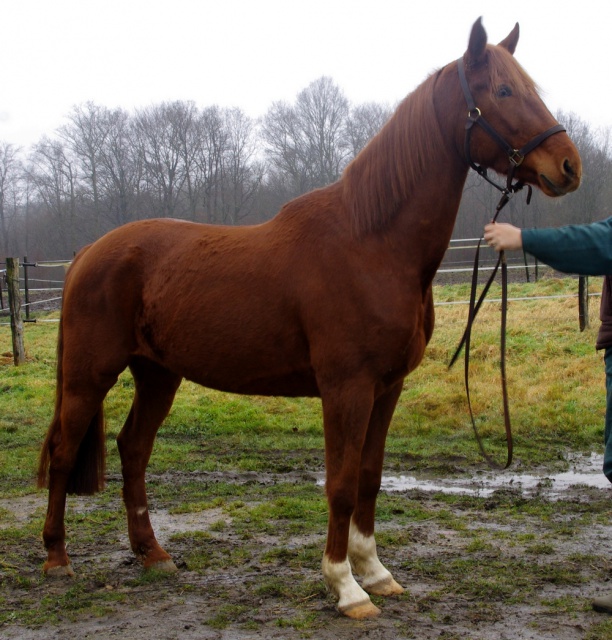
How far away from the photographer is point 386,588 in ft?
11.4

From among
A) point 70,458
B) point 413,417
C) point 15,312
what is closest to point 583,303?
point 413,417

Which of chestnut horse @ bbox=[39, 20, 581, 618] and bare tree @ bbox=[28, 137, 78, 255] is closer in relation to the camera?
chestnut horse @ bbox=[39, 20, 581, 618]

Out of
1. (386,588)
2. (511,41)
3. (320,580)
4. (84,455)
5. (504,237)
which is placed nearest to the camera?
(504,237)

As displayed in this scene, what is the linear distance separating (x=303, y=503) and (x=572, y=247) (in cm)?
297

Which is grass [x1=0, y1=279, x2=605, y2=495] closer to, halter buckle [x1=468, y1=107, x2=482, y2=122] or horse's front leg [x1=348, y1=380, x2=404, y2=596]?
horse's front leg [x1=348, y1=380, x2=404, y2=596]

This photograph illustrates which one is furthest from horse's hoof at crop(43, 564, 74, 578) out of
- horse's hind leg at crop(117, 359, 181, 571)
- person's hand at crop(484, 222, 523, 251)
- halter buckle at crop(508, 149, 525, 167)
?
halter buckle at crop(508, 149, 525, 167)

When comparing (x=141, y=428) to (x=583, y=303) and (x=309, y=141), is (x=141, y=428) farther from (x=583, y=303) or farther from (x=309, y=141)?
(x=309, y=141)

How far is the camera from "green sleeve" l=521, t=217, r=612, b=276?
2852mm

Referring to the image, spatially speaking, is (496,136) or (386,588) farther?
(386,588)

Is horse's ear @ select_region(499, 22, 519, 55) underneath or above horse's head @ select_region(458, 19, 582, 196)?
above

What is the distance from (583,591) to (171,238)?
3.01m

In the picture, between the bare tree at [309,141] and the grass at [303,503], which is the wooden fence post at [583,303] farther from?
the bare tree at [309,141]

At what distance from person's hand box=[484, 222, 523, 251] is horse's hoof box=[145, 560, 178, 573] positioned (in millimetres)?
2626

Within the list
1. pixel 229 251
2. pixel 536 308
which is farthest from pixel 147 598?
pixel 536 308
